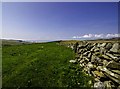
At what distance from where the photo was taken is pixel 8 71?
21719 mm

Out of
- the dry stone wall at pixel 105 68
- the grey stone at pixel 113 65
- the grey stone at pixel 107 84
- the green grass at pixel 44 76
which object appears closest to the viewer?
the grey stone at pixel 107 84

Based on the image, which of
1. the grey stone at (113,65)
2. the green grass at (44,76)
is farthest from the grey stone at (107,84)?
the green grass at (44,76)

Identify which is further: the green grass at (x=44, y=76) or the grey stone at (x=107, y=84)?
the green grass at (x=44, y=76)

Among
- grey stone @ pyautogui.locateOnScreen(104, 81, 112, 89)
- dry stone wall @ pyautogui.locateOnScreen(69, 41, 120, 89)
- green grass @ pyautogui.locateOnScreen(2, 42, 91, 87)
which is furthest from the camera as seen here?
green grass @ pyautogui.locateOnScreen(2, 42, 91, 87)

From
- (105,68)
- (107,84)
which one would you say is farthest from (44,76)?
(107,84)

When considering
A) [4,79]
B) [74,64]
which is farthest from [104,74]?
[4,79]

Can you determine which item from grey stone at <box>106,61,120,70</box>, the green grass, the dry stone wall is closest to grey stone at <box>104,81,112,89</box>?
the dry stone wall

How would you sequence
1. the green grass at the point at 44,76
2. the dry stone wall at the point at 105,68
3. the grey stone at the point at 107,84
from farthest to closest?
the green grass at the point at 44,76, the dry stone wall at the point at 105,68, the grey stone at the point at 107,84

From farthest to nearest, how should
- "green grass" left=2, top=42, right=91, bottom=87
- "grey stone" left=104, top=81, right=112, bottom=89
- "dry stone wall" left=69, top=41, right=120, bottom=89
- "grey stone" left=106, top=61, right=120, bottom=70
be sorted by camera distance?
"green grass" left=2, top=42, right=91, bottom=87, "grey stone" left=106, top=61, right=120, bottom=70, "dry stone wall" left=69, top=41, right=120, bottom=89, "grey stone" left=104, top=81, right=112, bottom=89

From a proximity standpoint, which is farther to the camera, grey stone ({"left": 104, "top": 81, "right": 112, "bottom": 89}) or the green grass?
the green grass

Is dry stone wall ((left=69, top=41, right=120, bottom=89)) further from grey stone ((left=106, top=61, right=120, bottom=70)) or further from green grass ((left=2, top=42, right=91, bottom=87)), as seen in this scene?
green grass ((left=2, top=42, right=91, bottom=87))

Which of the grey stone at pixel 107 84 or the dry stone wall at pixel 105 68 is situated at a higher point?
the dry stone wall at pixel 105 68

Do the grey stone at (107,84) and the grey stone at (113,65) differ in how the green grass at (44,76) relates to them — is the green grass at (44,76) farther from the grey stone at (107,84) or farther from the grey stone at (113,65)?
the grey stone at (113,65)

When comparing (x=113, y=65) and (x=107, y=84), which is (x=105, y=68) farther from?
(x=107, y=84)
